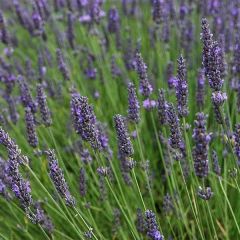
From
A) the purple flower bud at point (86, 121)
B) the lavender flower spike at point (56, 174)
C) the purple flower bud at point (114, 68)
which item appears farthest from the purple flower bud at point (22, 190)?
the purple flower bud at point (114, 68)

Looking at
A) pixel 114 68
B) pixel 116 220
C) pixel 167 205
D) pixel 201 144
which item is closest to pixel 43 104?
pixel 116 220

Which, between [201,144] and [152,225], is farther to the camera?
[152,225]

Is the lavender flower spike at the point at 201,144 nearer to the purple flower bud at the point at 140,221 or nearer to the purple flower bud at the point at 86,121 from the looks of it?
the purple flower bud at the point at 86,121

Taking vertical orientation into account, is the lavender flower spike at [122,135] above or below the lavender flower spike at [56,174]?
above

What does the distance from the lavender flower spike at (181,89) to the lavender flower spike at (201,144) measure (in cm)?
32

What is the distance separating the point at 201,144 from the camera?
5.90ft

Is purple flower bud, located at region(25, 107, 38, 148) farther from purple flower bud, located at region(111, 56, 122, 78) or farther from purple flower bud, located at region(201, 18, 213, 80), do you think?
purple flower bud, located at region(111, 56, 122, 78)

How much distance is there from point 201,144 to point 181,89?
41cm

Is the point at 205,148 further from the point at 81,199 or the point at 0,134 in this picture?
the point at 81,199

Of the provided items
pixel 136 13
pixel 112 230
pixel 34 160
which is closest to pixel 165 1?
pixel 136 13

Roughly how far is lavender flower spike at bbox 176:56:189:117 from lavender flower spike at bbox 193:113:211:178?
1.04ft

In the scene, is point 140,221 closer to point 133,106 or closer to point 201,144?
point 133,106

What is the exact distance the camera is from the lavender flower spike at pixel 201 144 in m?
1.76

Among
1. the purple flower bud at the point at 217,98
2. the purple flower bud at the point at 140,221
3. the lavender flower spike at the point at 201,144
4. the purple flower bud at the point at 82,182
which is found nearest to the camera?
the lavender flower spike at the point at 201,144
